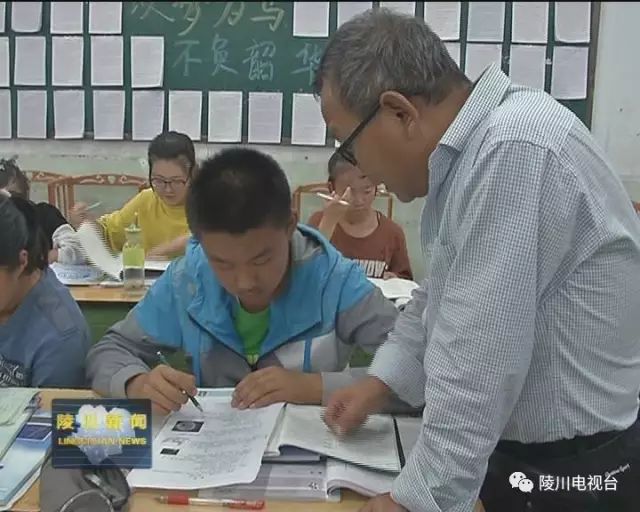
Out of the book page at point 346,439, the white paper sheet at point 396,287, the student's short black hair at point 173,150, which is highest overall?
the student's short black hair at point 173,150

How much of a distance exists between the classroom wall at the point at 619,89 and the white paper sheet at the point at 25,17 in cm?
293

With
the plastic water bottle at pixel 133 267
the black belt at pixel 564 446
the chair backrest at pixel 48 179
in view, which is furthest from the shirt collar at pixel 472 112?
the chair backrest at pixel 48 179

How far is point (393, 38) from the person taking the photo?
0.94 meters

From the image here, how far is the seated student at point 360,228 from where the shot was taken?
298cm

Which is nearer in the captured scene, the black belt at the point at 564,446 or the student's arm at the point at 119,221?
the black belt at the point at 564,446

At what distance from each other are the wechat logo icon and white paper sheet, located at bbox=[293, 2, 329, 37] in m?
3.19

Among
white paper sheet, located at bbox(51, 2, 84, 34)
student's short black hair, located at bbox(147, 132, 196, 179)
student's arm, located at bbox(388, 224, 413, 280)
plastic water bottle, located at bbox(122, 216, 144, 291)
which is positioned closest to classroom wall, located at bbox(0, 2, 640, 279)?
student's short black hair, located at bbox(147, 132, 196, 179)

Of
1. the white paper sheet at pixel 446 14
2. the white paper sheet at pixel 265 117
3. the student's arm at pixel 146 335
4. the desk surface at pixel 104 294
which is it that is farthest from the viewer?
the white paper sheet at pixel 265 117

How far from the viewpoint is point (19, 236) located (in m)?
1.62

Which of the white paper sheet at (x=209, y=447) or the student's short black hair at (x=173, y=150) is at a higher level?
the student's short black hair at (x=173, y=150)

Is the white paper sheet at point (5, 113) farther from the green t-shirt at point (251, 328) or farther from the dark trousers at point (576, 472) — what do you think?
the dark trousers at point (576, 472)

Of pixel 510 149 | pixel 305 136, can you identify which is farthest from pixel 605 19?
pixel 510 149

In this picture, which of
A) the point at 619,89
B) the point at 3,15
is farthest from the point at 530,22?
the point at 3,15

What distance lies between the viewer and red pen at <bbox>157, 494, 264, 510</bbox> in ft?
3.40
